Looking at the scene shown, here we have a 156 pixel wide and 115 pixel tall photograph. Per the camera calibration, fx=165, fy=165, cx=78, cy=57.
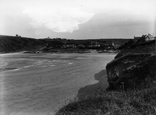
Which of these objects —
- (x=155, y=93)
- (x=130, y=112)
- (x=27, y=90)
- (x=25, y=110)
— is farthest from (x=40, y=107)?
(x=155, y=93)

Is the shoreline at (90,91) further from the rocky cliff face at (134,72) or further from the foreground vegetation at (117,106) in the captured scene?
the foreground vegetation at (117,106)

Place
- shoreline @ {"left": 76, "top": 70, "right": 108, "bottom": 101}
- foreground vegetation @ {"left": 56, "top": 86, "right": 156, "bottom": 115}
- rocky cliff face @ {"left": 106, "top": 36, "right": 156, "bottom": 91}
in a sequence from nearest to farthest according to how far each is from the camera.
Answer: foreground vegetation @ {"left": 56, "top": 86, "right": 156, "bottom": 115} < rocky cliff face @ {"left": 106, "top": 36, "right": 156, "bottom": 91} < shoreline @ {"left": 76, "top": 70, "right": 108, "bottom": 101}

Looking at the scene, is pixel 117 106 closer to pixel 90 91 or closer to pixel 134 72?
pixel 134 72

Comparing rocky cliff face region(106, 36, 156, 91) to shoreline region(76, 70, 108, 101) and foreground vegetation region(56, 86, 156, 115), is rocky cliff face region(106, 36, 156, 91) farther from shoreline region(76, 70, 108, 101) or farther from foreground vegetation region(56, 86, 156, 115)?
foreground vegetation region(56, 86, 156, 115)

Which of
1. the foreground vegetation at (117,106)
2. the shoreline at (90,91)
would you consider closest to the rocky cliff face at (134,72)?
the shoreline at (90,91)

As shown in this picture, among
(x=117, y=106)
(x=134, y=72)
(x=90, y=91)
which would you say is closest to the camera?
(x=117, y=106)

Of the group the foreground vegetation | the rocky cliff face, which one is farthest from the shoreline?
the foreground vegetation

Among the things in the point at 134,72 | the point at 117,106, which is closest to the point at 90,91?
the point at 134,72

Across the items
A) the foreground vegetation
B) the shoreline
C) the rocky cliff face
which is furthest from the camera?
the shoreline
